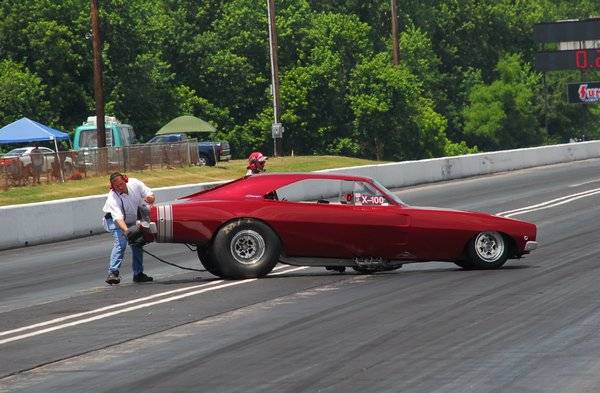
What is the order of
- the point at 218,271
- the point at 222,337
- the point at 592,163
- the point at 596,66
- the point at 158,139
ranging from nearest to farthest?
the point at 222,337, the point at 218,271, the point at 592,163, the point at 158,139, the point at 596,66

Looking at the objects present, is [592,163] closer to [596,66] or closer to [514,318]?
[596,66]

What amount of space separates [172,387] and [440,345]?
248cm

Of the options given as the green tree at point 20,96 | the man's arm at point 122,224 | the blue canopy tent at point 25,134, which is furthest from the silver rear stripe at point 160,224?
the green tree at point 20,96

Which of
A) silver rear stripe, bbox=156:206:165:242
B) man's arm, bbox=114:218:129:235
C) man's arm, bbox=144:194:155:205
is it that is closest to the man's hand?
man's arm, bbox=114:218:129:235

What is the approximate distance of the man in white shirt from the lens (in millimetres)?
17125

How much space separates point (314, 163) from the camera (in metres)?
54.6

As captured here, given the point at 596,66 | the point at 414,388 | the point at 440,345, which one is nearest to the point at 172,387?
the point at 414,388

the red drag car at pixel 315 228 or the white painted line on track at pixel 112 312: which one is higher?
the red drag car at pixel 315 228

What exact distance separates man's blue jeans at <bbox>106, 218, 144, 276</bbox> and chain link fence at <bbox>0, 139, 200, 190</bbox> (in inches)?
839

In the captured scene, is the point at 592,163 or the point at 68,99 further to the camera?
the point at 68,99

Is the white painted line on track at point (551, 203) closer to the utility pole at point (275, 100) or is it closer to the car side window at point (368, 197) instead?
the car side window at point (368, 197)

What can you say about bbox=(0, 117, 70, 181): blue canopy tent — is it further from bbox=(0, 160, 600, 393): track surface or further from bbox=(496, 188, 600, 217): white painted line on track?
bbox=(0, 160, 600, 393): track surface

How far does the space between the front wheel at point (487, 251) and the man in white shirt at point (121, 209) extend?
4037 mm

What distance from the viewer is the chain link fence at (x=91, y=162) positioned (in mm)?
39000
